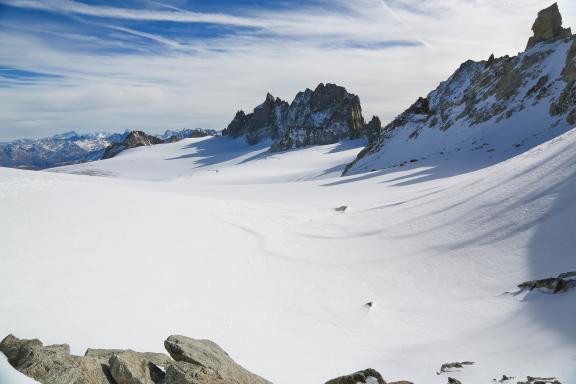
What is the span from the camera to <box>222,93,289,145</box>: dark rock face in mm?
173212

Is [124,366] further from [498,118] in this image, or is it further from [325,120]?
[325,120]

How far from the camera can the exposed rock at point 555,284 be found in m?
9.67

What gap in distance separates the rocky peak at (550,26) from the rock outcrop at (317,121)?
215 feet

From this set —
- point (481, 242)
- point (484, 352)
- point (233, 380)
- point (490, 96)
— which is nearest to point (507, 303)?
point (484, 352)

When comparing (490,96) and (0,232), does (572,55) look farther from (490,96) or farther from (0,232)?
(0,232)

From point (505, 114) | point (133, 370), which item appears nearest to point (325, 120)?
point (505, 114)

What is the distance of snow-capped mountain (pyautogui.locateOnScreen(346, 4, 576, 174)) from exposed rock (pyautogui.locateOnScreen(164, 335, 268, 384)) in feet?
135

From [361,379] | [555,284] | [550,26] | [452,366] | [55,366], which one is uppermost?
[550,26]

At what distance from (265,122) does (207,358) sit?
581 ft

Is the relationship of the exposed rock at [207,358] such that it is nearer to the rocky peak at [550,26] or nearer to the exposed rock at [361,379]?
the exposed rock at [361,379]

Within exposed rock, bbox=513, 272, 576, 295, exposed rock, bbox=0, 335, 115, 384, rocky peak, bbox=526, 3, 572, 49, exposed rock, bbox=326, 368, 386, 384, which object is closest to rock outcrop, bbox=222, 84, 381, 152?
rocky peak, bbox=526, 3, 572, 49

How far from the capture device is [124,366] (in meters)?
5.78

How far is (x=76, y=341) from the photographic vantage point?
26.9 feet

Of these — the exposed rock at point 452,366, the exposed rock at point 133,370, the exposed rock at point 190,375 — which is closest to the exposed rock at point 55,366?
the exposed rock at point 133,370
